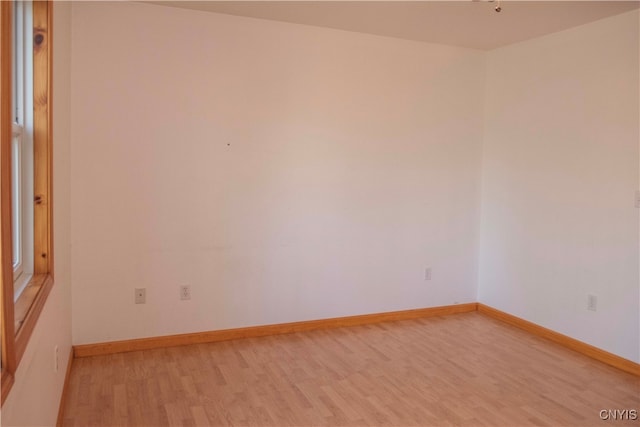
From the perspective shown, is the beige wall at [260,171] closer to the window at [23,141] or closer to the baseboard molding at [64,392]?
the baseboard molding at [64,392]

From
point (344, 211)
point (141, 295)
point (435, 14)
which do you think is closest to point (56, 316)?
point (141, 295)

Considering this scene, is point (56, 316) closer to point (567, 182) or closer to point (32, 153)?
point (32, 153)

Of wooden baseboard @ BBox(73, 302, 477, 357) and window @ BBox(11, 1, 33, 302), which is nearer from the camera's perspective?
window @ BBox(11, 1, 33, 302)

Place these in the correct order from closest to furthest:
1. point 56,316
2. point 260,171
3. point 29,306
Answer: point 29,306
point 56,316
point 260,171

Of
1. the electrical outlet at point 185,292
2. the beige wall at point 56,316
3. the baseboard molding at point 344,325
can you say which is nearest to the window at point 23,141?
the beige wall at point 56,316

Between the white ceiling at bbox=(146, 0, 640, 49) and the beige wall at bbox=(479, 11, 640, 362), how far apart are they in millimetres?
237

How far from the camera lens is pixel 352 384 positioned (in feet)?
10.3

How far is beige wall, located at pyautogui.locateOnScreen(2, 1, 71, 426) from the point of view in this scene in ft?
5.19

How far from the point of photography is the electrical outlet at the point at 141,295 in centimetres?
362

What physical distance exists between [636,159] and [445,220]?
160 centimetres

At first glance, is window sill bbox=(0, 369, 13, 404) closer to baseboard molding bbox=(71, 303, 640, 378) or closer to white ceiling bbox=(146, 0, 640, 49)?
baseboard molding bbox=(71, 303, 640, 378)

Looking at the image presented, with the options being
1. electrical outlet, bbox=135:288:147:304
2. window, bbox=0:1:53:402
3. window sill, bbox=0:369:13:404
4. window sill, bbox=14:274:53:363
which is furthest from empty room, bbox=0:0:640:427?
window sill, bbox=0:369:13:404

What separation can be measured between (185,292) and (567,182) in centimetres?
294

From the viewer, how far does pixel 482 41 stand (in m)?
4.27
